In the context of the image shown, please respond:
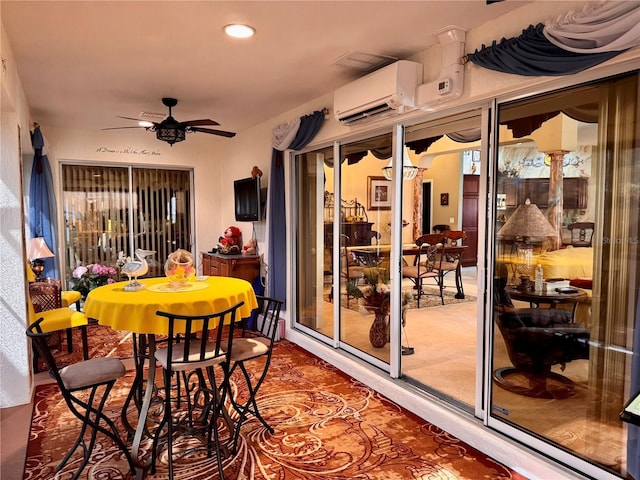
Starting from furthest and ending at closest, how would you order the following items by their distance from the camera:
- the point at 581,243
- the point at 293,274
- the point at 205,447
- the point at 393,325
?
the point at 293,274 → the point at 393,325 → the point at 205,447 → the point at 581,243

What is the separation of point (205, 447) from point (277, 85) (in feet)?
9.91

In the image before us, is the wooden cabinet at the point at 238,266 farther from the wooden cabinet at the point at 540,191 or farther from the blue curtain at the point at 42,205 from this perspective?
the wooden cabinet at the point at 540,191

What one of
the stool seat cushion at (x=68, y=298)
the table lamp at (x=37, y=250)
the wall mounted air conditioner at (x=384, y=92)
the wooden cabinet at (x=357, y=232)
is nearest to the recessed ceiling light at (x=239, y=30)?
the wall mounted air conditioner at (x=384, y=92)

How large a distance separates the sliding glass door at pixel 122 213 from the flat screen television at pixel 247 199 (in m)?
1.38

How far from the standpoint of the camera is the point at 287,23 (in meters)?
2.67

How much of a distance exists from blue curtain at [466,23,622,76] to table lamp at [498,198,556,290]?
30.0 inches

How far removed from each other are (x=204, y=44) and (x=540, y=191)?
7.90 feet

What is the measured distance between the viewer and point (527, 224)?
8.54 ft

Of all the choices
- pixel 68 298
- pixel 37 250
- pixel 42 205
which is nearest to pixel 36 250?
Result: pixel 37 250

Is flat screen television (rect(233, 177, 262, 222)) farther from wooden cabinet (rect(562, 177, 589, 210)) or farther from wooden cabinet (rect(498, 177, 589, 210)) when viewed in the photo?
wooden cabinet (rect(562, 177, 589, 210))

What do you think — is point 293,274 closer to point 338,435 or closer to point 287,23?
point 338,435

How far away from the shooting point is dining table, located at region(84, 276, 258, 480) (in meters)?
2.38

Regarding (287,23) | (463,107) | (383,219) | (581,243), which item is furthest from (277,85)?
(581,243)

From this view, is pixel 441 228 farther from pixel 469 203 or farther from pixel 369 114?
pixel 369 114
